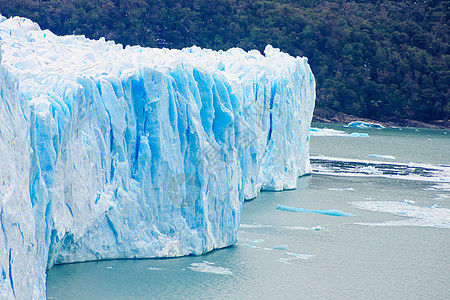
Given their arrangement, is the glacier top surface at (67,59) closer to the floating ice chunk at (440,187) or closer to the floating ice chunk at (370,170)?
the floating ice chunk at (440,187)

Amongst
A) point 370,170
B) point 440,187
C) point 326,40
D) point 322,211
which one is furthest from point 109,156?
point 326,40

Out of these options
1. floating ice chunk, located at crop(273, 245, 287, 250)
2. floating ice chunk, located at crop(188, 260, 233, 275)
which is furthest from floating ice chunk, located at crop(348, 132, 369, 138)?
floating ice chunk, located at crop(188, 260, 233, 275)

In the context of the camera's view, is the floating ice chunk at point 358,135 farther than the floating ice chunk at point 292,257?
Yes

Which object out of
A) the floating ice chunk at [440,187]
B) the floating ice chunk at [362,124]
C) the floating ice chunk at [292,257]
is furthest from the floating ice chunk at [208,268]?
the floating ice chunk at [362,124]

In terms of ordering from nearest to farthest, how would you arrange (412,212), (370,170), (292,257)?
(292,257) < (412,212) < (370,170)

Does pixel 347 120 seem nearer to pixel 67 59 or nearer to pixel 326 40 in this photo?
pixel 326 40

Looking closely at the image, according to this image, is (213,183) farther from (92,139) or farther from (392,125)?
(392,125)

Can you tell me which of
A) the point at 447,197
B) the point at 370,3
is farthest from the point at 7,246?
the point at 370,3

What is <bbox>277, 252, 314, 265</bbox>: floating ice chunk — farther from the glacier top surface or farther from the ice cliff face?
the glacier top surface
